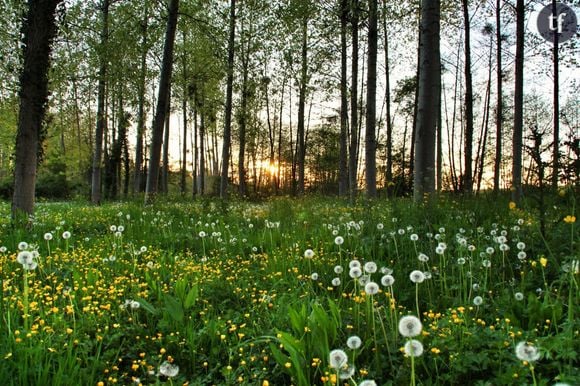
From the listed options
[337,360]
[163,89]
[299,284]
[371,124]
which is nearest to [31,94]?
[163,89]

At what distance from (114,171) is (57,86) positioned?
16116mm

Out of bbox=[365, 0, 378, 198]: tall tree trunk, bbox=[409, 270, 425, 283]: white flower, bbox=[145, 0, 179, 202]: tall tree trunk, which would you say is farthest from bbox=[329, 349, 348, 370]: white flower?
bbox=[145, 0, 179, 202]: tall tree trunk

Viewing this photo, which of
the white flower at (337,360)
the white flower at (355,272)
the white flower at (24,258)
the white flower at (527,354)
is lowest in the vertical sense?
the white flower at (337,360)

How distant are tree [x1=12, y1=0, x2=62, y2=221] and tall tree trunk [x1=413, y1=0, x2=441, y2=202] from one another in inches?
283

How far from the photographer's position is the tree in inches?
278

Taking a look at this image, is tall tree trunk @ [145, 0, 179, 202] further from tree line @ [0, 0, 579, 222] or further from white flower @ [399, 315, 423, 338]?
white flower @ [399, 315, 423, 338]

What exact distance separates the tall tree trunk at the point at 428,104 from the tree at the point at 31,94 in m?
7.19

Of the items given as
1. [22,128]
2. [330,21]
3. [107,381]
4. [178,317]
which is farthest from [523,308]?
[330,21]

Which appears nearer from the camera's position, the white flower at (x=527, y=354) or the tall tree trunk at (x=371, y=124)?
the white flower at (x=527, y=354)

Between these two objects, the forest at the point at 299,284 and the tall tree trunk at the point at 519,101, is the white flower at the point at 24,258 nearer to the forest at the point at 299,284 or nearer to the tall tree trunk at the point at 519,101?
the forest at the point at 299,284

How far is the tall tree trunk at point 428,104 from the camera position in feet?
23.2

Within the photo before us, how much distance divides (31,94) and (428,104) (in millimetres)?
7473

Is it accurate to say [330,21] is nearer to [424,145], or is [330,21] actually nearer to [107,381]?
[424,145]

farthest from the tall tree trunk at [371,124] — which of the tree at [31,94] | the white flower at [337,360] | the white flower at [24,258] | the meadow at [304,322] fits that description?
the white flower at [337,360]
